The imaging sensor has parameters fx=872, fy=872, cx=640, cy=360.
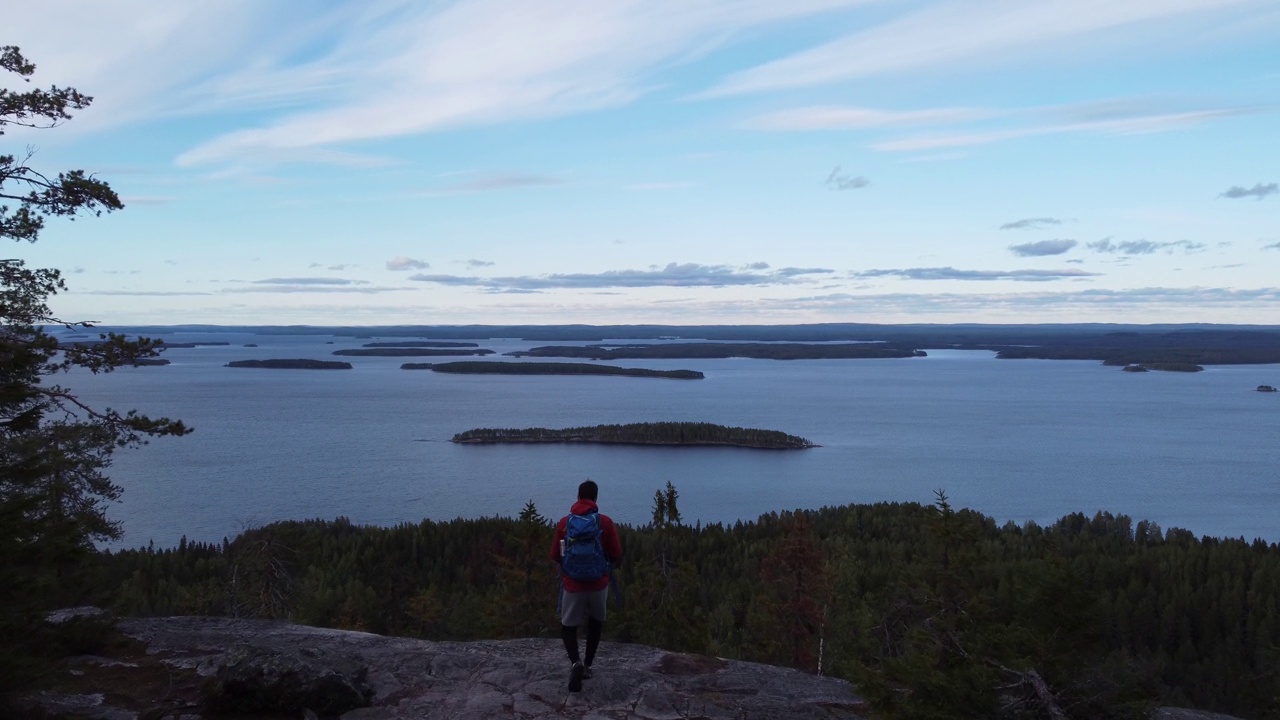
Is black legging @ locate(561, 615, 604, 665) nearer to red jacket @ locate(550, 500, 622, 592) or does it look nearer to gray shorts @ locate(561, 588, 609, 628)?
gray shorts @ locate(561, 588, 609, 628)

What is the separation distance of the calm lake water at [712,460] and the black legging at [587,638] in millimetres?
55201

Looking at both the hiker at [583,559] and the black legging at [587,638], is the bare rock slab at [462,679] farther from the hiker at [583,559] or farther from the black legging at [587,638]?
the hiker at [583,559]

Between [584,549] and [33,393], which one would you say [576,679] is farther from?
[33,393]

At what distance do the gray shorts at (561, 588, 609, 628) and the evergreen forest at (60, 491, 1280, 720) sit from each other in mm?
2306

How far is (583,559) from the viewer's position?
927 cm

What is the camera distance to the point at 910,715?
714 centimetres

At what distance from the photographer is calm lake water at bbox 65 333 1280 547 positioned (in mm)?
69625

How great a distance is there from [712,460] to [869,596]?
61411 mm

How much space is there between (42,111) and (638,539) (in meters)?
49.0

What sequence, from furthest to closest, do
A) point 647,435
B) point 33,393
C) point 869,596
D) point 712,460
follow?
1. point 647,435
2. point 712,460
3. point 869,596
4. point 33,393

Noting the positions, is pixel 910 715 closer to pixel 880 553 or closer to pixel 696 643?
pixel 696 643

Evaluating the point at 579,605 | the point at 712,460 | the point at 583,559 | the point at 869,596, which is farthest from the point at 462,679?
the point at 712,460

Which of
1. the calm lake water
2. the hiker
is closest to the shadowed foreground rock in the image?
the hiker

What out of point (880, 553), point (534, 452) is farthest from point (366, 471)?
point (880, 553)
